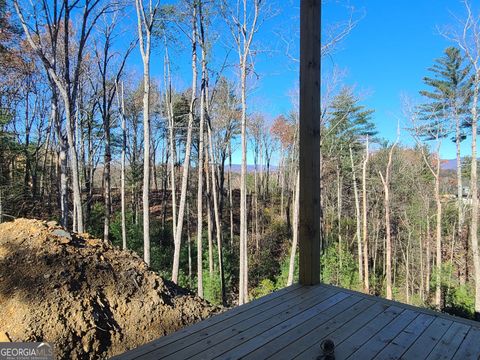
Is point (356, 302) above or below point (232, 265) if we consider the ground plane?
above

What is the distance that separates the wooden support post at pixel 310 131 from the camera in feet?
6.71

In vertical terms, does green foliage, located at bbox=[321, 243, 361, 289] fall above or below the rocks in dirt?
below

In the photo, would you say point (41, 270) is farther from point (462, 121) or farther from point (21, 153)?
point (462, 121)

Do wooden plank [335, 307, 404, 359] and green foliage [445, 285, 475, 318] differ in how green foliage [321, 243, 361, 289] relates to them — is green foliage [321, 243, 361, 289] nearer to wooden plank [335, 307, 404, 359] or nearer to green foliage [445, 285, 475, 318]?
green foliage [445, 285, 475, 318]

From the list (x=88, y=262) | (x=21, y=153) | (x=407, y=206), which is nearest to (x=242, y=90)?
(x=88, y=262)

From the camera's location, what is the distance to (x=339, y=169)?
14672 millimetres

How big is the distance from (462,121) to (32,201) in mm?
15495

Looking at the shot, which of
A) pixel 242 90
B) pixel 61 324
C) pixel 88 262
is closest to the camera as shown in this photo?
pixel 61 324

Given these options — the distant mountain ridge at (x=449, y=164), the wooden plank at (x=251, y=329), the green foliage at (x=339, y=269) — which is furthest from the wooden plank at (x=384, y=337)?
the distant mountain ridge at (x=449, y=164)

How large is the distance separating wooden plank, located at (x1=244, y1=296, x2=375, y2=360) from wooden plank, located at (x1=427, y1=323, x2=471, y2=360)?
43 centimetres

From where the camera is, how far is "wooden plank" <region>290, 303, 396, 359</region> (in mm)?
1264

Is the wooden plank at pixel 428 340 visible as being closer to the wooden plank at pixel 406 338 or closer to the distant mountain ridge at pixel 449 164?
the wooden plank at pixel 406 338

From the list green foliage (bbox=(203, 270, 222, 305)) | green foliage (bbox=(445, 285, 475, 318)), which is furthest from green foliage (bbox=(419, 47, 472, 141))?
green foliage (bbox=(203, 270, 222, 305))

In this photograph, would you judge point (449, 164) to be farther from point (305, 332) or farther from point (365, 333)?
point (305, 332)
